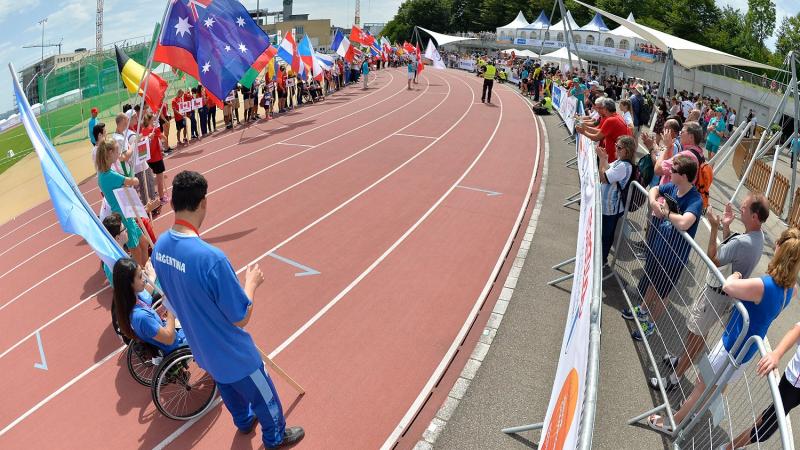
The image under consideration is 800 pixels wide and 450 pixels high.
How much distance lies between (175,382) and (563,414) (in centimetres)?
361

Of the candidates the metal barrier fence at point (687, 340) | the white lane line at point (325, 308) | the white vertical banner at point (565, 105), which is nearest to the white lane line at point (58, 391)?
the white lane line at point (325, 308)

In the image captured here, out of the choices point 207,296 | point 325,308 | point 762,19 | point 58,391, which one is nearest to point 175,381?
point 58,391

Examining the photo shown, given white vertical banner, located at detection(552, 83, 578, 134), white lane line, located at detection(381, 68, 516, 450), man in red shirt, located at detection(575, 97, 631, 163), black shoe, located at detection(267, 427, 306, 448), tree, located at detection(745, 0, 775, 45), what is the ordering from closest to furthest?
black shoe, located at detection(267, 427, 306, 448), white lane line, located at detection(381, 68, 516, 450), man in red shirt, located at detection(575, 97, 631, 163), white vertical banner, located at detection(552, 83, 578, 134), tree, located at detection(745, 0, 775, 45)

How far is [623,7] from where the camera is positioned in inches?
2596

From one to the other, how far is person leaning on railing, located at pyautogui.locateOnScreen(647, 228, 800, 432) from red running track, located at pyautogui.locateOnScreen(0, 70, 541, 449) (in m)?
→ 2.62

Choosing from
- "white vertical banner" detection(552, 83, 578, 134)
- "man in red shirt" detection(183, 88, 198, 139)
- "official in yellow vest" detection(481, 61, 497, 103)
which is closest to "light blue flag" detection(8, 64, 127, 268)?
"man in red shirt" detection(183, 88, 198, 139)

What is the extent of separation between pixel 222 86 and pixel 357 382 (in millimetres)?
5442

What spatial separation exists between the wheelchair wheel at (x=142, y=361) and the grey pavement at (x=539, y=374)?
8.99 ft

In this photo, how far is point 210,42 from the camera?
793 cm

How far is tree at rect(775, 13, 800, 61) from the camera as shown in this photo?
54.3m

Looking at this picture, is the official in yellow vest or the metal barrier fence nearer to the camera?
the metal barrier fence

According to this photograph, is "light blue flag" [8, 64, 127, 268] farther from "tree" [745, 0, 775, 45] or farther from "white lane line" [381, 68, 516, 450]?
"tree" [745, 0, 775, 45]

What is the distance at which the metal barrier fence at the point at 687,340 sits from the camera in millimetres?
3785

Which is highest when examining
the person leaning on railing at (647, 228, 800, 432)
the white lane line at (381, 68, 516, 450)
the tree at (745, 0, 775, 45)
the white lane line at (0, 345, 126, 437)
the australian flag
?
the tree at (745, 0, 775, 45)
